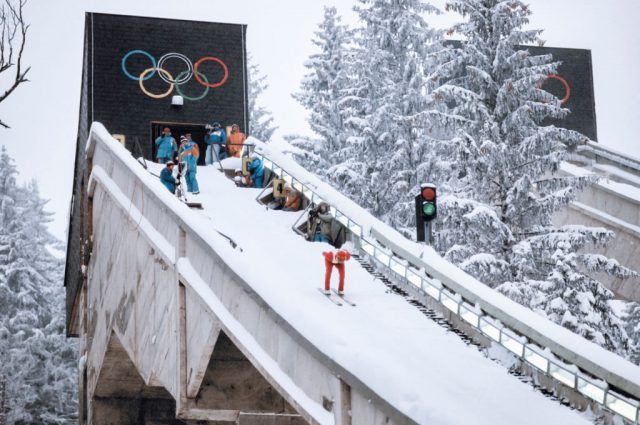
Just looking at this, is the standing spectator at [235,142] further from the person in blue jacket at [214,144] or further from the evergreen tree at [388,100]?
the evergreen tree at [388,100]

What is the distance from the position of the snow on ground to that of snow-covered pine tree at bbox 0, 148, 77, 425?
3129 cm

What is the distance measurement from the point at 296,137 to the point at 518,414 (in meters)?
→ 28.9

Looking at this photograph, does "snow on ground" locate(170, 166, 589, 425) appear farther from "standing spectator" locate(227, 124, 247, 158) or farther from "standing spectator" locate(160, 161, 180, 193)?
"standing spectator" locate(227, 124, 247, 158)

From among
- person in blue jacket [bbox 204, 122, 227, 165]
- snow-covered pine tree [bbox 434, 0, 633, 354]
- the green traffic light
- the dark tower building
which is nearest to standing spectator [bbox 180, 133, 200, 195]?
person in blue jacket [bbox 204, 122, 227, 165]

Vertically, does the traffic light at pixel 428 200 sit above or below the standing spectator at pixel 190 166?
below

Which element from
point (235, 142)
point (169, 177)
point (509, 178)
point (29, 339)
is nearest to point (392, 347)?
point (169, 177)

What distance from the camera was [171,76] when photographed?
108 feet

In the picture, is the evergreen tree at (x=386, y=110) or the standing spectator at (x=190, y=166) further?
the evergreen tree at (x=386, y=110)

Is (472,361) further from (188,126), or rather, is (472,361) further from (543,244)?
(188,126)

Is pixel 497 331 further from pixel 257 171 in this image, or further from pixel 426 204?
pixel 257 171

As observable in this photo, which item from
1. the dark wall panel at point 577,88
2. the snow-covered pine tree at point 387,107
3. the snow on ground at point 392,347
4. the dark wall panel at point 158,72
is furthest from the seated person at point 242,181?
the dark wall panel at point 577,88

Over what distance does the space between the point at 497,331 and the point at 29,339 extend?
38.1 metres

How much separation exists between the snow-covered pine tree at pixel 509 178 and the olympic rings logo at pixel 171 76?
9521mm

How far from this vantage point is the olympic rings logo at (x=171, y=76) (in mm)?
32594
